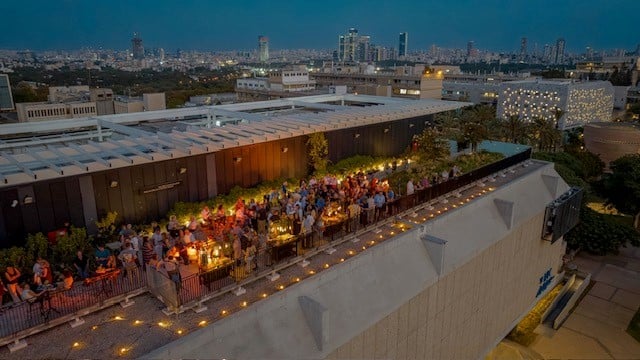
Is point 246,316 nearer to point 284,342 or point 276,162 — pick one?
point 284,342

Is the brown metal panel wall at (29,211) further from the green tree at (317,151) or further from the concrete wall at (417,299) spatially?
the green tree at (317,151)

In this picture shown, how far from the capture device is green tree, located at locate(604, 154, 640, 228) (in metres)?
30.7

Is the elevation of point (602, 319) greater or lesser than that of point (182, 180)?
lesser

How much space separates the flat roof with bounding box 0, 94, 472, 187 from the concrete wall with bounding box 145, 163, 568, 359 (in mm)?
6637

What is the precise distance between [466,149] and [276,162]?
43.2 ft

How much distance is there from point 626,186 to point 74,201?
34.9 metres

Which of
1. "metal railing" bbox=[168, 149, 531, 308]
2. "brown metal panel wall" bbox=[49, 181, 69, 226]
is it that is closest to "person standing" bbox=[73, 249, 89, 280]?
"brown metal panel wall" bbox=[49, 181, 69, 226]

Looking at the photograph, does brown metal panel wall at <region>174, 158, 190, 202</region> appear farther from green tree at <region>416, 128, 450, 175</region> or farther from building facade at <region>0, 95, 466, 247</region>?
green tree at <region>416, 128, 450, 175</region>

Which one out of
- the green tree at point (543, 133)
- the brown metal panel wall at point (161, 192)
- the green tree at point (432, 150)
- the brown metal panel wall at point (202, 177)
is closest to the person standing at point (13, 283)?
the brown metal panel wall at point (161, 192)

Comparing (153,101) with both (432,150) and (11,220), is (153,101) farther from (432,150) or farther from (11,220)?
(11,220)

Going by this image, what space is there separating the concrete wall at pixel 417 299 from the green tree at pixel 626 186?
14212 mm

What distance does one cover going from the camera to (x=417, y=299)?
40.6 feet

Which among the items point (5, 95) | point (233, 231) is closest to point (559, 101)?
point (233, 231)

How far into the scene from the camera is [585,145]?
55.0 meters
